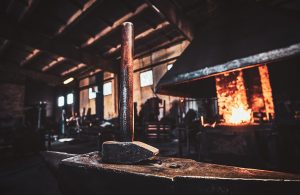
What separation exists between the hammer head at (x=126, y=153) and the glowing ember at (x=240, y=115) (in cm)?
333

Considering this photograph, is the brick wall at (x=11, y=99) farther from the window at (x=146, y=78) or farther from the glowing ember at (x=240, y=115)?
the glowing ember at (x=240, y=115)

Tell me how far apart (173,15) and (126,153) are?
209 inches

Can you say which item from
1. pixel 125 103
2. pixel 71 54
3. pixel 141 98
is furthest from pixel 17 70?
pixel 125 103

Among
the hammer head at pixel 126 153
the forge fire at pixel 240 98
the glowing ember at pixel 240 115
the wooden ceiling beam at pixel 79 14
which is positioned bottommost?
the hammer head at pixel 126 153

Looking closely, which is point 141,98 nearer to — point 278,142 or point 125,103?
point 278,142

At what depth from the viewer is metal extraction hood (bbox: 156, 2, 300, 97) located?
295 cm

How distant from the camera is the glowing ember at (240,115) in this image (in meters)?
4.22

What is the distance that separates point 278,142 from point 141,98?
8.59 meters

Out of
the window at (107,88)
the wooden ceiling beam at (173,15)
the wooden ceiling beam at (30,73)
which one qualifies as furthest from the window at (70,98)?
the wooden ceiling beam at (173,15)

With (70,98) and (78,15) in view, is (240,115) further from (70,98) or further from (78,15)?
(70,98)

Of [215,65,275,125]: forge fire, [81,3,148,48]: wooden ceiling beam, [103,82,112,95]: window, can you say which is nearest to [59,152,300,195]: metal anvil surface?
[215,65,275,125]: forge fire

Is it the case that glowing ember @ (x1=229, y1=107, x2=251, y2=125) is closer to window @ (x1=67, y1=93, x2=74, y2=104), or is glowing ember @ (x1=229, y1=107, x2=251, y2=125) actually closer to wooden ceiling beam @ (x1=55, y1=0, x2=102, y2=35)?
wooden ceiling beam @ (x1=55, y1=0, x2=102, y2=35)

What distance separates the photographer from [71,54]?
328 inches

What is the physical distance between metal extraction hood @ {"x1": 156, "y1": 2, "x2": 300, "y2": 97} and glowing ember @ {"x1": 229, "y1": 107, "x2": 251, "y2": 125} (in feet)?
4.01
